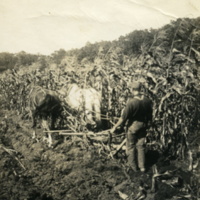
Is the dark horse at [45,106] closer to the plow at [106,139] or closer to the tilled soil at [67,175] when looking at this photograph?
the tilled soil at [67,175]

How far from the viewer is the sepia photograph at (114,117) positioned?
11.2ft

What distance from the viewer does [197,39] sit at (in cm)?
400

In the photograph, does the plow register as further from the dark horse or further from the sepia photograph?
the dark horse

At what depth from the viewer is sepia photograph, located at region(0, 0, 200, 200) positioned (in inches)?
134

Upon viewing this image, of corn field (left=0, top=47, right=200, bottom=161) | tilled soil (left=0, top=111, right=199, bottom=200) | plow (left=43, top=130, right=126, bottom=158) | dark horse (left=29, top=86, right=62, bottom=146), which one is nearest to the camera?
tilled soil (left=0, top=111, right=199, bottom=200)

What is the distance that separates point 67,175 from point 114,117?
115cm

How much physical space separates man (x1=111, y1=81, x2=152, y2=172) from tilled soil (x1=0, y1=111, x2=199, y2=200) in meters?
0.24

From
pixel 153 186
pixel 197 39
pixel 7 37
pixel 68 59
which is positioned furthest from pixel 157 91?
pixel 68 59

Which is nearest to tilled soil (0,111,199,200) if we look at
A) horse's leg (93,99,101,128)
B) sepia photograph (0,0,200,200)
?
sepia photograph (0,0,200,200)

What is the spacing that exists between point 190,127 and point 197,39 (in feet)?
4.47

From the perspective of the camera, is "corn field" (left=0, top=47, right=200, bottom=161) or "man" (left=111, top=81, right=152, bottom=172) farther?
"corn field" (left=0, top=47, right=200, bottom=161)

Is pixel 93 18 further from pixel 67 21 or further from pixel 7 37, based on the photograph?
pixel 7 37

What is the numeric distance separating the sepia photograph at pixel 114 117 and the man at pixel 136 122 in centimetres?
1

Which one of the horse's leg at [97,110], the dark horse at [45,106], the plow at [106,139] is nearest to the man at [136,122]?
the plow at [106,139]
